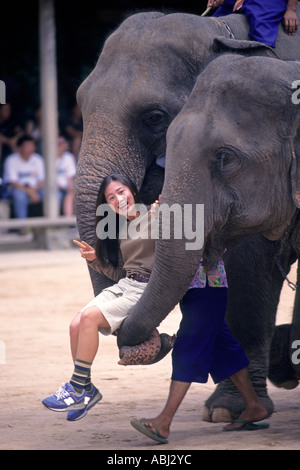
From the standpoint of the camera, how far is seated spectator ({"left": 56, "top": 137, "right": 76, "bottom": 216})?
47.0ft

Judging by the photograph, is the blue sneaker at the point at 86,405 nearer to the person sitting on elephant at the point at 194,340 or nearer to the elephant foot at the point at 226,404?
the person sitting on elephant at the point at 194,340

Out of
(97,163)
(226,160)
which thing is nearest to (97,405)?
(97,163)

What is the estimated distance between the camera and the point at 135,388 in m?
6.59

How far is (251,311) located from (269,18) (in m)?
1.53

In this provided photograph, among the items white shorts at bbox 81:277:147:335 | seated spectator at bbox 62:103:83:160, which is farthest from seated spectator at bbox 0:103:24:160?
white shorts at bbox 81:277:147:335

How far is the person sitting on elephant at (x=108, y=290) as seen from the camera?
5.09 m

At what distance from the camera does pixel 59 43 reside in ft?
52.0

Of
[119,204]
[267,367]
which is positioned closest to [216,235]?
[119,204]

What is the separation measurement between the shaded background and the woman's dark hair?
Answer: 9.78 m

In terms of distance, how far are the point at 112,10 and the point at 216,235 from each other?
11389mm

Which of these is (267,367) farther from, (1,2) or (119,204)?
(1,2)

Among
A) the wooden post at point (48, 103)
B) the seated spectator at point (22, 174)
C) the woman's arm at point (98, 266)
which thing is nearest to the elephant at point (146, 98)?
the woman's arm at point (98, 266)

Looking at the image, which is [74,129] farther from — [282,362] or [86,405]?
[86,405]

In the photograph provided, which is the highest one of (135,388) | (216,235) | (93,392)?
(216,235)
